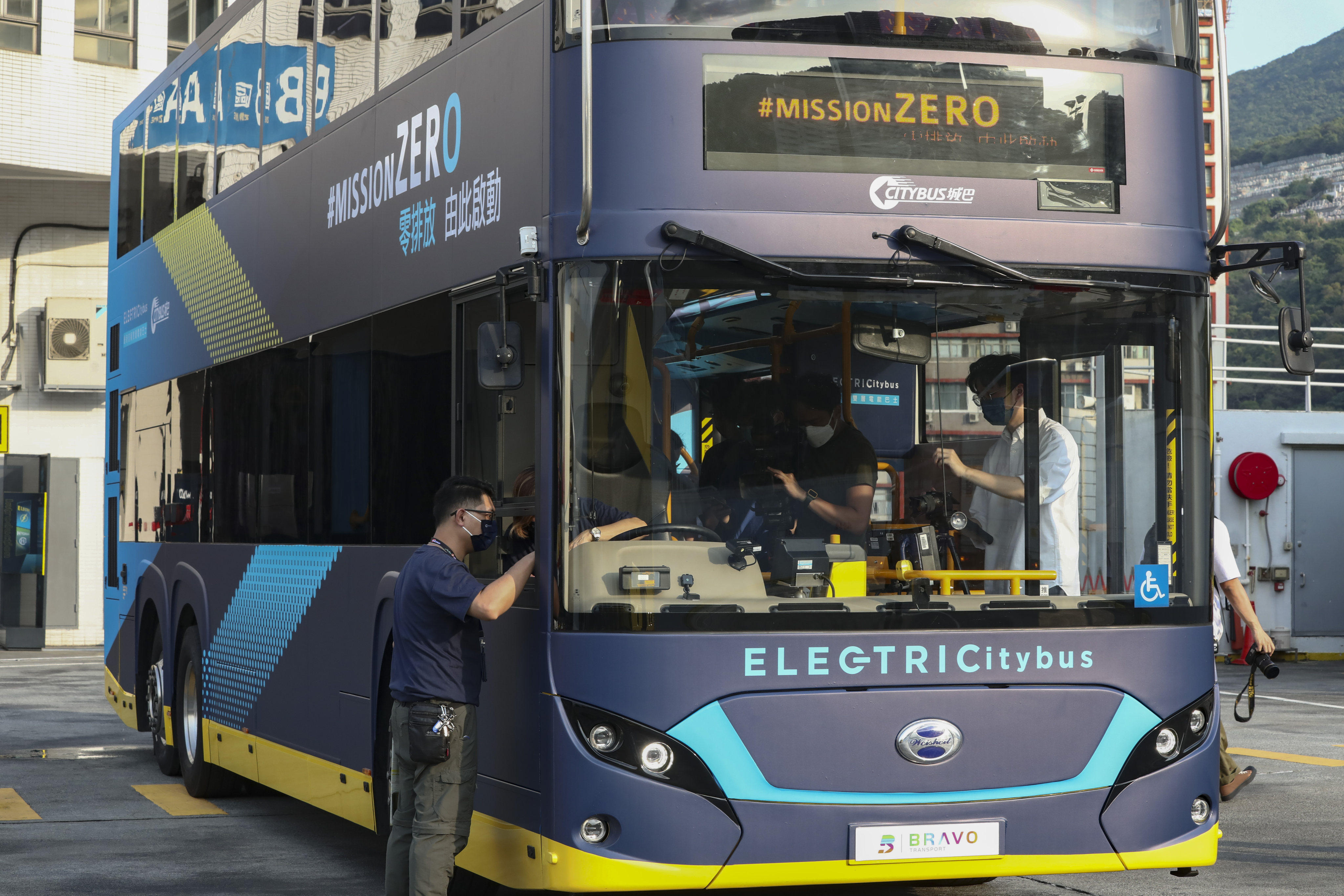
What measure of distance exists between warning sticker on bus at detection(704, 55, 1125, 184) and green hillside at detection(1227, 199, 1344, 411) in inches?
800

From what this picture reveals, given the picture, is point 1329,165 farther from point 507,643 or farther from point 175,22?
point 507,643

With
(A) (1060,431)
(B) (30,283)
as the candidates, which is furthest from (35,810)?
(B) (30,283)

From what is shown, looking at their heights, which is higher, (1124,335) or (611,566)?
(1124,335)

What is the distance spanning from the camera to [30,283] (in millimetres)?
25875

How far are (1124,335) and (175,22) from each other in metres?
22.6

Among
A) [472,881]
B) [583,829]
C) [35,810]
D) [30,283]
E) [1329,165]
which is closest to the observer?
[583,829]

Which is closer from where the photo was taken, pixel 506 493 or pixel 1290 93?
pixel 506 493

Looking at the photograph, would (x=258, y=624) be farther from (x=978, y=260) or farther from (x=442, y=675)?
(x=978, y=260)

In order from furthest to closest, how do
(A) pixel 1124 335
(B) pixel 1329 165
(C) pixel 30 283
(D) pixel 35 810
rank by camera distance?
(B) pixel 1329 165 < (C) pixel 30 283 < (D) pixel 35 810 < (A) pixel 1124 335

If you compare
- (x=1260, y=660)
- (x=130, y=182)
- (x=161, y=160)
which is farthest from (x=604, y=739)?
(x=130, y=182)

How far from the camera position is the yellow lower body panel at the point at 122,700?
12.5 metres

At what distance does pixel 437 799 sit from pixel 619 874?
0.83 metres

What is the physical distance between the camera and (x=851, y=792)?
19.2ft

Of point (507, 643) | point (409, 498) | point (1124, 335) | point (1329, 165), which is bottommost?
point (507, 643)
